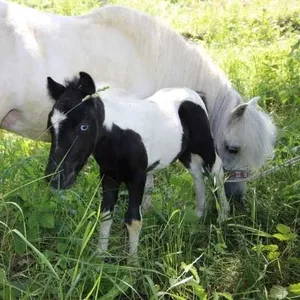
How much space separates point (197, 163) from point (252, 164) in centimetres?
41

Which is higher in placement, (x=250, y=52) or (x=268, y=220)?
(x=268, y=220)

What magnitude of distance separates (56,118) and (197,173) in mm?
1383

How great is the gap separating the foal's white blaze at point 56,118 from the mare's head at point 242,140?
1538 mm

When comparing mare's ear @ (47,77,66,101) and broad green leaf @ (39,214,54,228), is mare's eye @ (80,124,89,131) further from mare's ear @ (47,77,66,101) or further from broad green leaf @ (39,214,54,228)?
broad green leaf @ (39,214,54,228)

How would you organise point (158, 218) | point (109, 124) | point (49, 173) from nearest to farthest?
1. point (49, 173)
2. point (109, 124)
3. point (158, 218)

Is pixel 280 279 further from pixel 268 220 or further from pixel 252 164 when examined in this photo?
pixel 252 164

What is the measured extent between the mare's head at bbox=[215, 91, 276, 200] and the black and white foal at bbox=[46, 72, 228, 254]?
208 mm

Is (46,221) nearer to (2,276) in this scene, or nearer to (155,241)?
(2,276)

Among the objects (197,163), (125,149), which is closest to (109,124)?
(125,149)

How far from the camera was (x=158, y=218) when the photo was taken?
3.61 meters

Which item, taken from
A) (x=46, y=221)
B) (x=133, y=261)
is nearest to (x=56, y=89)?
(x=46, y=221)

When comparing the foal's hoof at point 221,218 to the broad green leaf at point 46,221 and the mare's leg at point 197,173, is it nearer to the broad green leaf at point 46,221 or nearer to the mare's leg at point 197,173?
the mare's leg at point 197,173

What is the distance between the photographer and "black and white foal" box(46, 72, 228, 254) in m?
2.82

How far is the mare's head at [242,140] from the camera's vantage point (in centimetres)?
405
